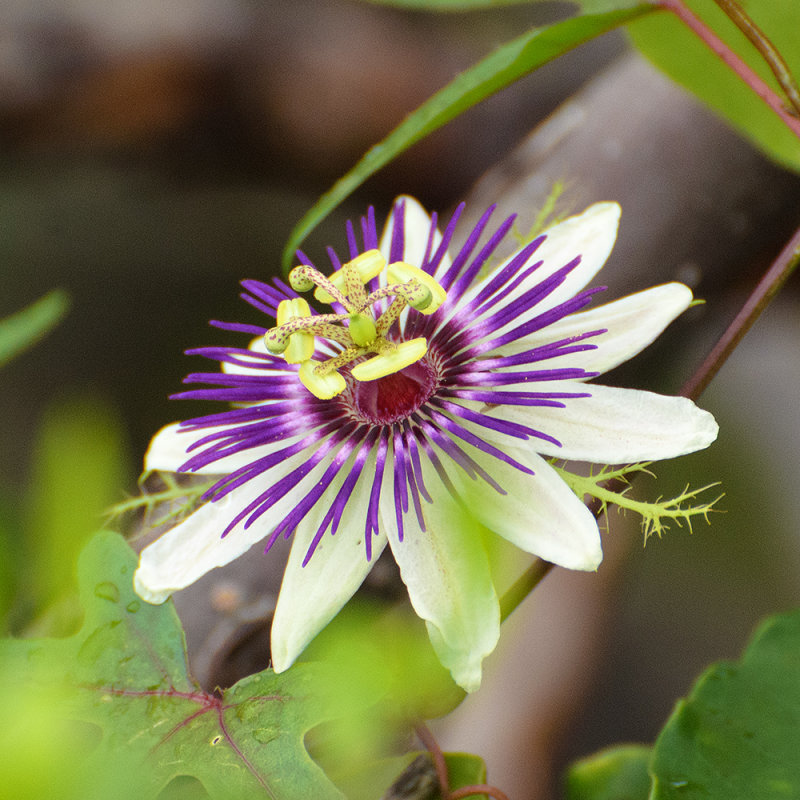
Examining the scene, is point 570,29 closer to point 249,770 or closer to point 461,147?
point 249,770

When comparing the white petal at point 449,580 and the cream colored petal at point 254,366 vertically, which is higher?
the cream colored petal at point 254,366

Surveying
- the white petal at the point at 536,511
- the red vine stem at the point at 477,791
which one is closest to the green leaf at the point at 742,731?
the red vine stem at the point at 477,791

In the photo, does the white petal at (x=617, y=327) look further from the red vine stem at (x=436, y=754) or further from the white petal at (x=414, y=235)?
the red vine stem at (x=436, y=754)

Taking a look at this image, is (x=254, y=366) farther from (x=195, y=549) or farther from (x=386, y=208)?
(x=386, y=208)

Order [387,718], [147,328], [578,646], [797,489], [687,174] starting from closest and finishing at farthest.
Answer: [387,718], [687,174], [578,646], [797,489], [147,328]

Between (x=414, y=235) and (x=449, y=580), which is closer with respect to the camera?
(x=449, y=580)

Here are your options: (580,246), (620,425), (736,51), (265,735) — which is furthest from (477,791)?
(736,51)

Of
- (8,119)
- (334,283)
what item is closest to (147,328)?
(8,119)
